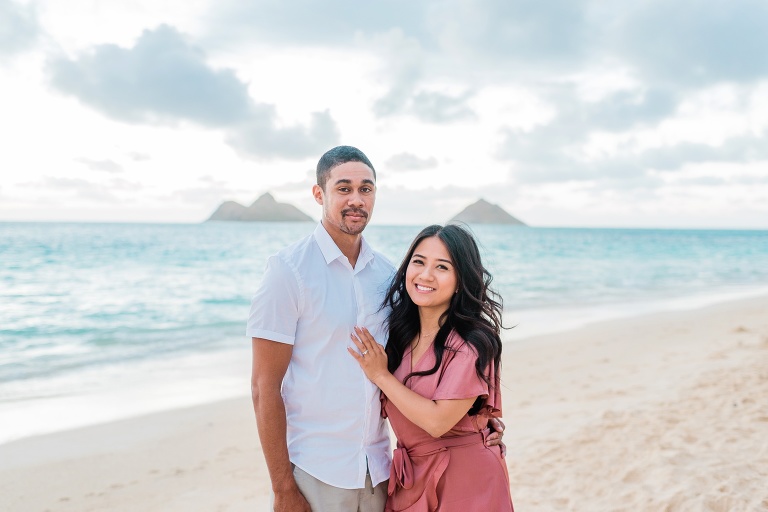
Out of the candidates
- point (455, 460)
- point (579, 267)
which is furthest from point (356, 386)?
point (579, 267)

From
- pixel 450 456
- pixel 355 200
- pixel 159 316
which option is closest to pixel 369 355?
pixel 450 456

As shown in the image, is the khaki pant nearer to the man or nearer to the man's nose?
the man

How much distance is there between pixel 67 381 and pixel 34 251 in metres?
38.3

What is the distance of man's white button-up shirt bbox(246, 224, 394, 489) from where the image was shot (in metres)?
2.47

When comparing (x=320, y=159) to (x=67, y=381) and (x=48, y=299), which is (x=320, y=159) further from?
(x=48, y=299)

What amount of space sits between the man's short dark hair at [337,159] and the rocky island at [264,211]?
150 m

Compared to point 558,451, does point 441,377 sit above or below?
above

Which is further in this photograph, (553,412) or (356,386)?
(553,412)

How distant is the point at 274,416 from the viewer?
244 cm

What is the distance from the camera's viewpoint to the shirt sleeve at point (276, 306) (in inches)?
95.4

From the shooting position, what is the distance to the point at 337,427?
2.52 meters

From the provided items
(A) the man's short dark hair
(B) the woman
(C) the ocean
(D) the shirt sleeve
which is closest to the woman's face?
(B) the woman

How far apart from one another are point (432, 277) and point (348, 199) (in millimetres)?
520

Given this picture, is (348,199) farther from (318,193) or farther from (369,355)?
(369,355)
